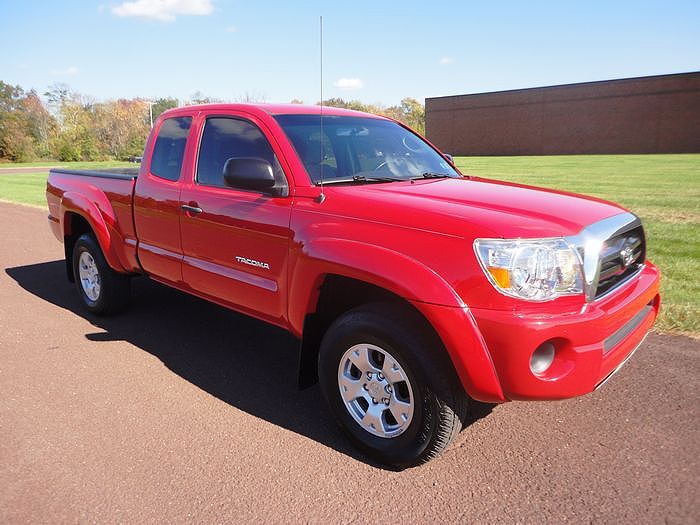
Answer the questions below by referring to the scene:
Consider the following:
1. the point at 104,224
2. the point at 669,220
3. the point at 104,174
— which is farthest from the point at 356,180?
the point at 669,220

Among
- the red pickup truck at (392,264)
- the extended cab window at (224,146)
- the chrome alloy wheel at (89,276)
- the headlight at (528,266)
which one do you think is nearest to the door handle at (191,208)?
the red pickup truck at (392,264)

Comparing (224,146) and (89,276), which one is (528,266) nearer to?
(224,146)

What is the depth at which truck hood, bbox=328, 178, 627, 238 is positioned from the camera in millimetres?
2631

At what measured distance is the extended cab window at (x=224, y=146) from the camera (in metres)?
3.72

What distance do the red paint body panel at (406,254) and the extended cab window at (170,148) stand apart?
0.09 m

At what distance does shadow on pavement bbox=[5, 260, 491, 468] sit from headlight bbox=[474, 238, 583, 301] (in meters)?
1.23

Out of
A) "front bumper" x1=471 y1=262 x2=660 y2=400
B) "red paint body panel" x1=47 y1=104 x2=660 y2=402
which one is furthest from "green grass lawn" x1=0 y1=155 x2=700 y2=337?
"front bumper" x1=471 y1=262 x2=660 y2=400

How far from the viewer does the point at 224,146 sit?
400 cm

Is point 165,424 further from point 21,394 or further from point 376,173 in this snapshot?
point 376,173

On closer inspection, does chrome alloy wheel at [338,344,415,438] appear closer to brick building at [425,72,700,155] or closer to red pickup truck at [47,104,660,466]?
red pickup truck at [47,104,660,466]

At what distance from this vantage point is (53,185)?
595 cm

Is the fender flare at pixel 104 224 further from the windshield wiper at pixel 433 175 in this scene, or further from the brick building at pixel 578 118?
the brick building at pixel 578 118

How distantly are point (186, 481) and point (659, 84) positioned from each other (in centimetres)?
5347

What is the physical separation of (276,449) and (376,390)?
0.67 m
